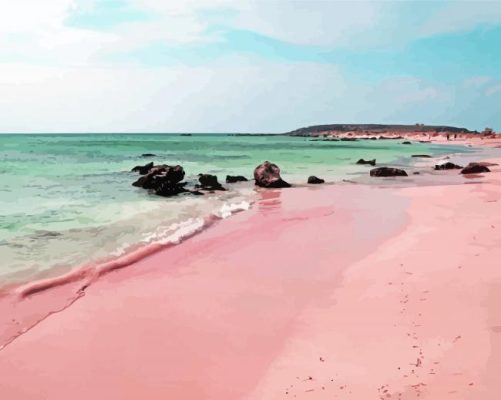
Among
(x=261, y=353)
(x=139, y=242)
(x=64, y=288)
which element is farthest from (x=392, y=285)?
(x=139, y=242)

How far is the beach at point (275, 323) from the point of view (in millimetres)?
4793

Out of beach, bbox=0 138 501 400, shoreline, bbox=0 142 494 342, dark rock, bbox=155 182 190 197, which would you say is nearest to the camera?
beach, bbox=0 138 501 400

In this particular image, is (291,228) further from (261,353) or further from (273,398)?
(273,398)

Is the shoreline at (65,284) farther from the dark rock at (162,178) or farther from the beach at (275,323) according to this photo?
the dark rock at (162,178)

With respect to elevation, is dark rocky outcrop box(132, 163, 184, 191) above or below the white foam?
above

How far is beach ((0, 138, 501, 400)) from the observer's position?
4.79m

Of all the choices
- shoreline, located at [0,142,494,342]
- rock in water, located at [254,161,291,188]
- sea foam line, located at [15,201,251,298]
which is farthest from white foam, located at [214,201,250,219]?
rock in water, located at [254,161,291,188]

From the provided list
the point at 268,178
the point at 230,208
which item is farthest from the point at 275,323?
the point at 268,178

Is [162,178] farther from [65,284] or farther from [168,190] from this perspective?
[65,284]

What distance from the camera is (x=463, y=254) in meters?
8.97

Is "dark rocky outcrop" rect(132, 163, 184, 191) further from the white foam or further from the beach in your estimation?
the beach

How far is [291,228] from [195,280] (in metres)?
4.86

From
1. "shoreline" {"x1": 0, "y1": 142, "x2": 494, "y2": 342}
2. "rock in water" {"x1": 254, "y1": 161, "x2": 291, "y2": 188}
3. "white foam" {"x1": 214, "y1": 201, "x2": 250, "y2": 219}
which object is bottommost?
"shoreline" {"x1": 0, "y1": 142, "x2": 494, "y2": 342}

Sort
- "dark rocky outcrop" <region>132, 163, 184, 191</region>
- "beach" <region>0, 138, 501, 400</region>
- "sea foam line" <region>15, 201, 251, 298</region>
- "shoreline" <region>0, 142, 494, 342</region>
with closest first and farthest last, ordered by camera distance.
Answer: "beach" <region>0, 138, 501, 400</region> → "shoreline" <region>0, 142, 494, 342</region> → "sea foam line" <region>15, 201, 251, 298</region> → "dark rocky outcrop" <region>132, 163, 184, 191</region>
